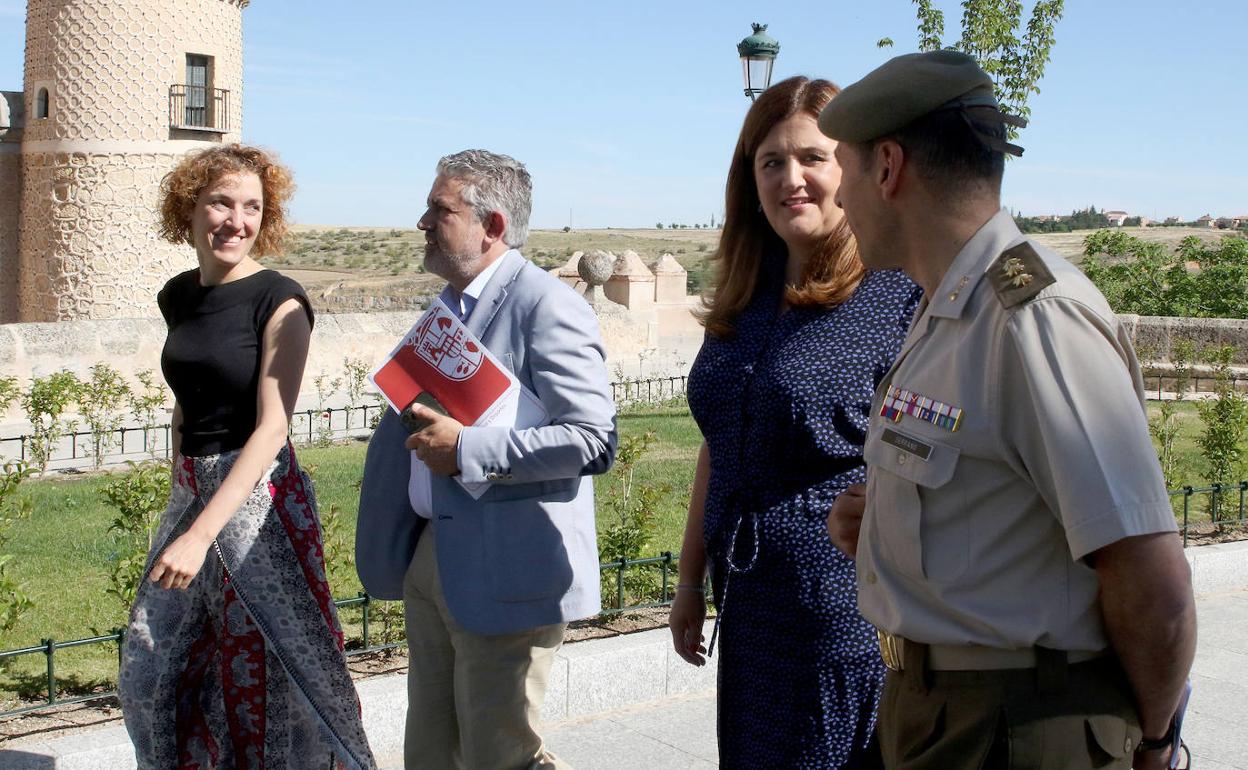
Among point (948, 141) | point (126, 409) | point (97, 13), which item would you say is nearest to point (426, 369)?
point (948, 141)

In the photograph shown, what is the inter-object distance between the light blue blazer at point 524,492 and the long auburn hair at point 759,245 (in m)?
0.34

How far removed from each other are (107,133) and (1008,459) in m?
27.4

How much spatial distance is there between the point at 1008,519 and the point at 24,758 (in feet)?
10.6

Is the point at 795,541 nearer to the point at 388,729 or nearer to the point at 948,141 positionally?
the point at 948,141

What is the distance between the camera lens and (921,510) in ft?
6.82

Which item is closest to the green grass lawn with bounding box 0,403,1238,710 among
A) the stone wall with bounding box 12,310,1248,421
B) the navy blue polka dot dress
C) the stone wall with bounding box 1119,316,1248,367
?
the navy blue polka dot dress

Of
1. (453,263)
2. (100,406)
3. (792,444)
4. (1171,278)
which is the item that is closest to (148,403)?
(100,406)

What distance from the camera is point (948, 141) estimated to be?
6.87 feet

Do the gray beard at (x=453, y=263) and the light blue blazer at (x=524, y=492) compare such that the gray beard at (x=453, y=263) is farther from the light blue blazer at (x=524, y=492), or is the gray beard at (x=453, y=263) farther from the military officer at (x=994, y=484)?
the military officer at (x=994, y=484)

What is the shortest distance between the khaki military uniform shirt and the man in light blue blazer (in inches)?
48.7

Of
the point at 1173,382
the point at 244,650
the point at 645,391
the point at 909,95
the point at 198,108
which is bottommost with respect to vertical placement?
the point at 645,391

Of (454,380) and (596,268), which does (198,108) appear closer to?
(596,268)

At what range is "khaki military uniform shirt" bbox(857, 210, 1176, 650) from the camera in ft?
6.16

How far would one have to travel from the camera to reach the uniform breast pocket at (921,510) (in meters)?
2.04
